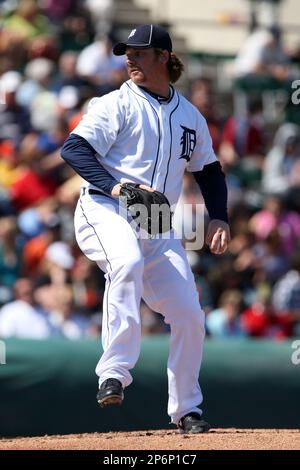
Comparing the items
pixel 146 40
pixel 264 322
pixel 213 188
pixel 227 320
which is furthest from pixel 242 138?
pixel 146 40

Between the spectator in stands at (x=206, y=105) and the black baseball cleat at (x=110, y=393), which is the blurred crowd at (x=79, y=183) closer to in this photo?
the spectator in stands at (x=206, y=105)

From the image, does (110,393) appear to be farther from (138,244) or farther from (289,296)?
(289,296)

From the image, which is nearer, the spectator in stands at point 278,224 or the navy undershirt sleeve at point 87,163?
the navy undershirt sleeve at point 87,163

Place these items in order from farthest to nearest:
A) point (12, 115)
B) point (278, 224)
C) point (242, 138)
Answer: point (242, 138) < point (12, 115) < point (278, 224)

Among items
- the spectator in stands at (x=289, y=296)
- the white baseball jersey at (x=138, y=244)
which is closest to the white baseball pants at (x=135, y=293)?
the white baseball jersey at (x=138, y=244)

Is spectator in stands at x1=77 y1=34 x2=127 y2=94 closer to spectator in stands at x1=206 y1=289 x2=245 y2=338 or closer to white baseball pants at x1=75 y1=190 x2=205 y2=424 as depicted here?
spectator in stands at x1=206 y1=289 x2=245 y2=338

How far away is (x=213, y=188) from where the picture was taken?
19.4 feet

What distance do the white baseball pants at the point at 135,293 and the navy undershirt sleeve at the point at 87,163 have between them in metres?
0.19

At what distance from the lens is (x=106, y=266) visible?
17.6 feet

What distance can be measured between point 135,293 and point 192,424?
88cm

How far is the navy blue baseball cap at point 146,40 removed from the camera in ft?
18.0

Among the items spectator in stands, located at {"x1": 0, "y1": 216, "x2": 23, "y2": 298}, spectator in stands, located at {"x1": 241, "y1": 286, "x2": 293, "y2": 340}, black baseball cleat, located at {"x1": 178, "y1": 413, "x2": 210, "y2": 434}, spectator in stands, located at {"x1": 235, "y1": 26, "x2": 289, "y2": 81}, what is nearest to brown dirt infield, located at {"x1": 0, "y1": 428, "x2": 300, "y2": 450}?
black baseball cleat, located at {"x1": 178, "y1": 413, "x2": 210, "y2": 434}

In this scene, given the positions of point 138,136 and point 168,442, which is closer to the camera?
point 168,442

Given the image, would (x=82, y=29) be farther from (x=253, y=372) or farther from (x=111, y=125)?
(x=111, y=125)
